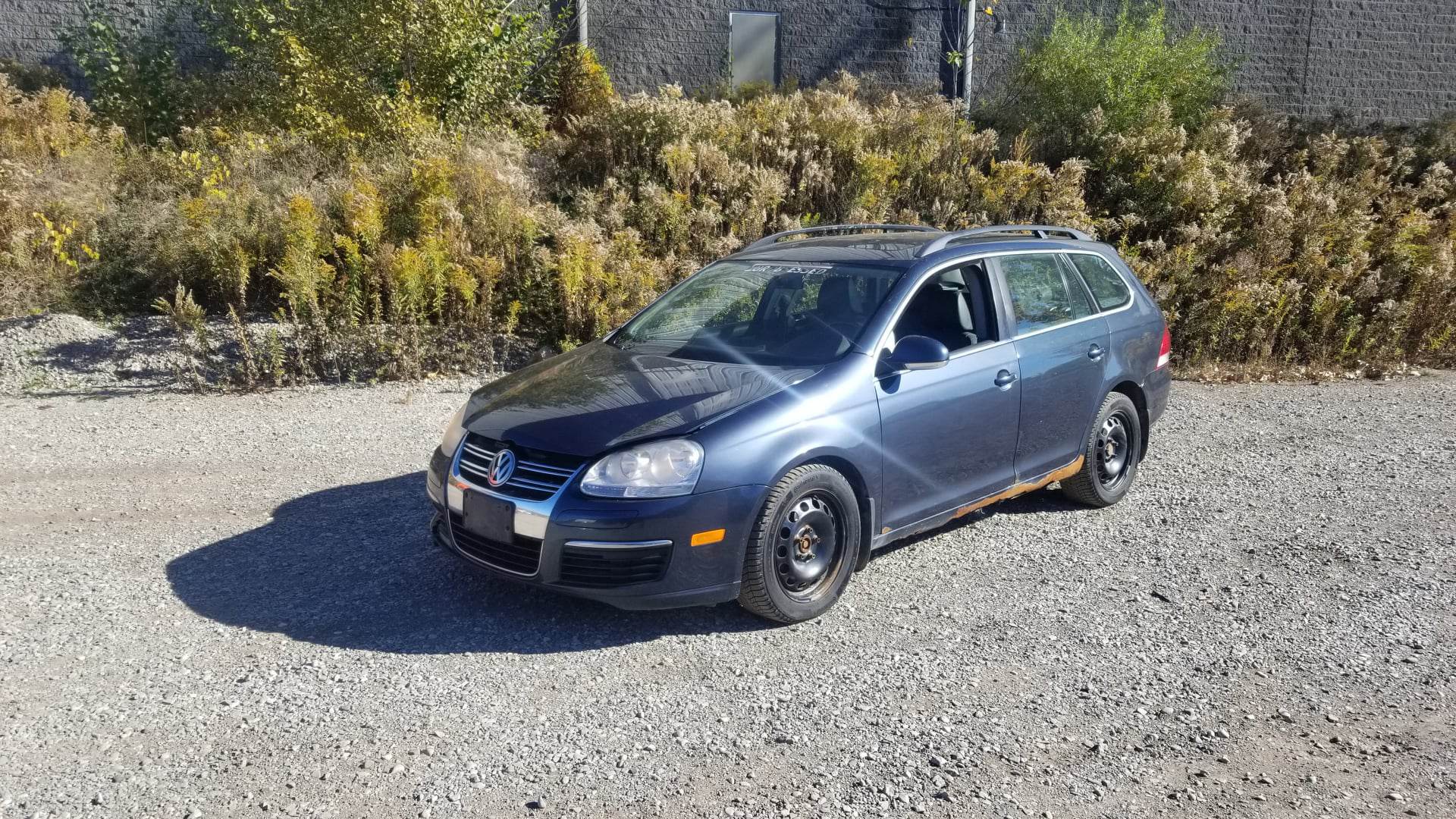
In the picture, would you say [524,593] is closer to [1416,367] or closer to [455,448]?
[455,448]

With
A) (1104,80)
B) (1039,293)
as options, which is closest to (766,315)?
(1039,293)

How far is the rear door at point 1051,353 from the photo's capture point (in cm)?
577

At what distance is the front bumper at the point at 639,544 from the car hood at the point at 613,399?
0.91 feet

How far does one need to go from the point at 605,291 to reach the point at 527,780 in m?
7.51

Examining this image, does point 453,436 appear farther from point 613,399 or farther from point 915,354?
point 915,354

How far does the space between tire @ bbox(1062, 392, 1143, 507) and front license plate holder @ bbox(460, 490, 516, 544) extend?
3498mm

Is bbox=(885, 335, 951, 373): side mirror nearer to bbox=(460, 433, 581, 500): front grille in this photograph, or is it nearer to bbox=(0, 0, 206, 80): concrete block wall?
bbox=(460, 433, 581, 500): front grille

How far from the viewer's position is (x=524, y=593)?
5035 mm

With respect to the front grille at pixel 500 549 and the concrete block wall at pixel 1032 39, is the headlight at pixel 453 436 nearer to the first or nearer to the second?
the front grille at pixel 500 549

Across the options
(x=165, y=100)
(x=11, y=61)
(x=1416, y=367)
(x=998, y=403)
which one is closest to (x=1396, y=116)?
(x=1416, y=367)

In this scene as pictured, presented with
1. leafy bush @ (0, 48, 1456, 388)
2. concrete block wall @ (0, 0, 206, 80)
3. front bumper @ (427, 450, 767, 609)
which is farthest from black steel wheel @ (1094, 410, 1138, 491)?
concrete block wall @ (0, 0, 206, 80)

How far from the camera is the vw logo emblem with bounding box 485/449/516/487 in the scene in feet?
14.9

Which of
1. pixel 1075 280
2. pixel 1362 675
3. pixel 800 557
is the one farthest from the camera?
pixel 1075 280

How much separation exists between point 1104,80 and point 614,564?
13.0m
